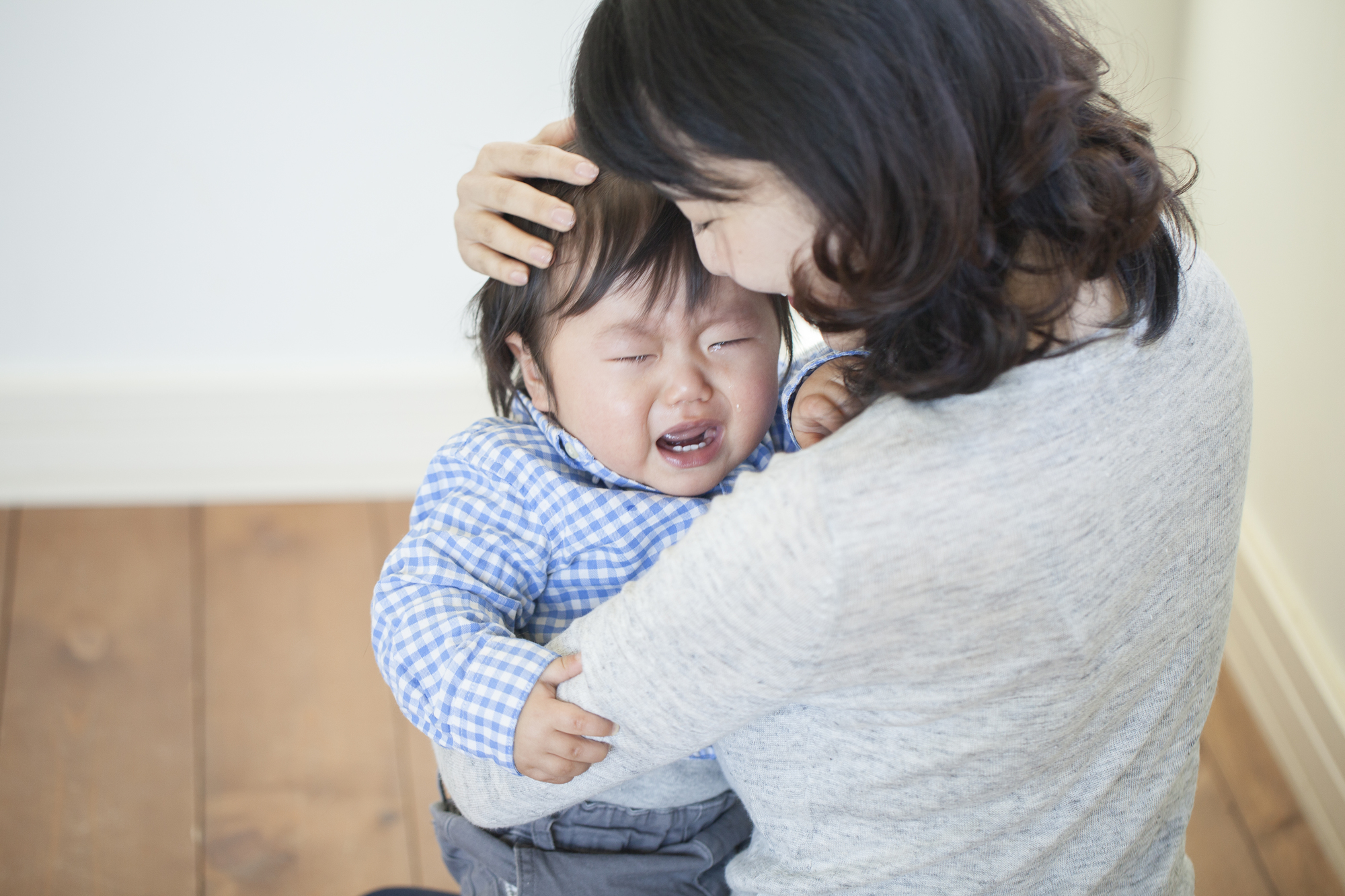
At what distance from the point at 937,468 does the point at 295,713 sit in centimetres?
135

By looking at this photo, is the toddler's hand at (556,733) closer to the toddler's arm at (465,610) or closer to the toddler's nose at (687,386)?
the toddler's arm at (465,610)

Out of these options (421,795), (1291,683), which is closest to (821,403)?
(421,795)

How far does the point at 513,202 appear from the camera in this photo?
3.01 ft

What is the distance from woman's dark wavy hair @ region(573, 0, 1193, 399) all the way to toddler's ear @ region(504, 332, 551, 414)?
0.37 meters

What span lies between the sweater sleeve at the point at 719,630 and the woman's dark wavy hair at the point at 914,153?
112 millimetres

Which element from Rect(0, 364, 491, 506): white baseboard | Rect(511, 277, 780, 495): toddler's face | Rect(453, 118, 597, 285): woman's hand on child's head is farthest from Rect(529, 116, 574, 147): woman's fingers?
Rect(0, 364, 491, 506): white baseboard

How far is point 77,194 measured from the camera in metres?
1.81

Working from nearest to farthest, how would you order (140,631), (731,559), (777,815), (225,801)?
(731,559) → (777,815) → (225,801) → (140,631)

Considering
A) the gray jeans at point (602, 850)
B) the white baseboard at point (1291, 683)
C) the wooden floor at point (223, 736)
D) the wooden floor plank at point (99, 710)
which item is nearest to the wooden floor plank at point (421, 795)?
the wooden floor at point (223, 736)

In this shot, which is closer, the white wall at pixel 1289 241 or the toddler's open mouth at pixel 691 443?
the toddler's open mouth at pixel 691 443

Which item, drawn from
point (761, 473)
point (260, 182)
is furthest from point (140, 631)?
point (761, 473)

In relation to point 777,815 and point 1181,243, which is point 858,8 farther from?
point 777,815

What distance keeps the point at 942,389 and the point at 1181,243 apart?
10.2 inches

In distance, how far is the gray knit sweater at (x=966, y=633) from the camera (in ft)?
1.84
